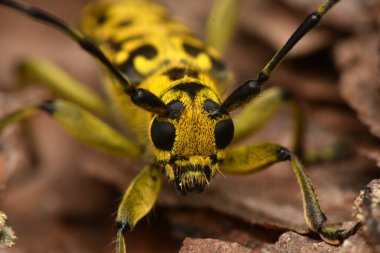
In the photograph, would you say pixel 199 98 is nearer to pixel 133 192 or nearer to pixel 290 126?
pixel 133 192

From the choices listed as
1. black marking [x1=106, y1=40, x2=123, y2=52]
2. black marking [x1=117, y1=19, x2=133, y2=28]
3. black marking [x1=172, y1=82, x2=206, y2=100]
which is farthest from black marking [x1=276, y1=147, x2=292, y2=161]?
black marking [x1=117, y1=19, x2=133, y2=28]

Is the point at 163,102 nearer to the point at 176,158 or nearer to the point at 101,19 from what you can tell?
the point at 176,158

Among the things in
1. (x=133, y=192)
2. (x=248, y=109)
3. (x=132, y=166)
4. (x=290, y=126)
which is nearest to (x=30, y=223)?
(x=132, y=166)

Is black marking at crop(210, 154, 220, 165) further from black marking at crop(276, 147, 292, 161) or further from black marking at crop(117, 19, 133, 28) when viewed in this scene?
black marking at crop(117, 19, 133, 28)

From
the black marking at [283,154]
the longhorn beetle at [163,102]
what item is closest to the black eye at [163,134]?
the longhorn beetle at [163,102]

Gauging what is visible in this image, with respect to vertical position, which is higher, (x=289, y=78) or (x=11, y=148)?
(x=289, y=78)

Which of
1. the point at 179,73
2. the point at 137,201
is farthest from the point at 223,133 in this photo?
the point at 179,73
